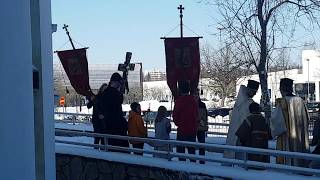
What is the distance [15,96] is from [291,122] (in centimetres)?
720

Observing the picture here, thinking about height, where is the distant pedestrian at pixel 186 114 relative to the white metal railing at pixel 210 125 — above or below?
above

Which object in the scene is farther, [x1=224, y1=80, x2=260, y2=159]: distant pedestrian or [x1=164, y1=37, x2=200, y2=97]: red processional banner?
[x1=164, y1=37, x2=200, y2=97]: red processional banner

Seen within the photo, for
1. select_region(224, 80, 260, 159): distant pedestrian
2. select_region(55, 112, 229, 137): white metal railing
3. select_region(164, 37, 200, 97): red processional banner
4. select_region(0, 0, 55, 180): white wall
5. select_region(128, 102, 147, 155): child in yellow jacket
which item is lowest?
select_region(55, 112, 229, 137): white metal railing

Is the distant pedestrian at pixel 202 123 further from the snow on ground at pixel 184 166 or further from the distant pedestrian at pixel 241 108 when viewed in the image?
the distant pedestrian at pixel 241 108

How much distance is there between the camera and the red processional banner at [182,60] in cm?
1203

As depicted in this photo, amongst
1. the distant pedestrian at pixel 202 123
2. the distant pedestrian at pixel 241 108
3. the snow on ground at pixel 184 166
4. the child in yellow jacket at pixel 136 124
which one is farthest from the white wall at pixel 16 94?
the child in yellow jacket at pixel 136 124

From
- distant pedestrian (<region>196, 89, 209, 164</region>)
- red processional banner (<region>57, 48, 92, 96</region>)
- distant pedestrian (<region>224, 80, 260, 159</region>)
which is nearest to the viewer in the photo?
distant pedestrian (<region>224, 80, 260, 159</region>)

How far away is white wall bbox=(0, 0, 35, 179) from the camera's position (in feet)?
4.25

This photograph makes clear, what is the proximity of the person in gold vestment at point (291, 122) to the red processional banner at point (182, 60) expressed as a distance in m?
3.76

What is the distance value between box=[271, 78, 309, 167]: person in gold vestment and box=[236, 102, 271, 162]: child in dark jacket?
0.14 metres

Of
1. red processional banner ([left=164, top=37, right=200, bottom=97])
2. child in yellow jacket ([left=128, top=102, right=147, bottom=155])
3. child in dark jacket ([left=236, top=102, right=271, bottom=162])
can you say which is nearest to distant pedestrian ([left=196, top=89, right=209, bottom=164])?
red processional banner ([left=164, top=37, right=200, bottom=97])

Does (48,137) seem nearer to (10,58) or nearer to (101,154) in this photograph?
(10,58)

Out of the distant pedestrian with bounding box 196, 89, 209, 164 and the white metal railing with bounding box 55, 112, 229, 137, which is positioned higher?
the distant pedestrian with bounding box 196, 89, 209, 164

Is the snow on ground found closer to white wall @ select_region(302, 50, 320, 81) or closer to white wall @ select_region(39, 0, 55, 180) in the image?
white wall @ select_region(39, 0, 55, 180)
